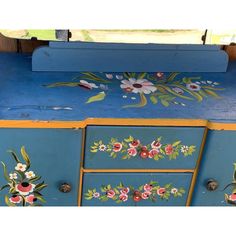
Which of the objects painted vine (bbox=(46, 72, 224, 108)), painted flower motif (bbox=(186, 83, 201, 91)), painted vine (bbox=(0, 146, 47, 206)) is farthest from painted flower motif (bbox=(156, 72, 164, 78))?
painted vine (bbox=(0, 146, 47, 206))

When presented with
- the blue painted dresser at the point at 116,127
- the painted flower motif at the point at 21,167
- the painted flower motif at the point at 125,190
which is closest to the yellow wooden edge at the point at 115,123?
the blue painted dresser at the point at 116,127

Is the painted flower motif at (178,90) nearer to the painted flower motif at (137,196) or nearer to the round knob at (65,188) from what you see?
the painted flower motif at (137,196)

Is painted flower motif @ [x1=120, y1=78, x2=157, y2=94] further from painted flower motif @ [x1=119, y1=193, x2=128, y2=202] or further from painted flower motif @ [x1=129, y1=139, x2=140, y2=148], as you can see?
painted flower motif @ [x1=119, y1=193, x2=128, y2=202]

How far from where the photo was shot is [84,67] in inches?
68.5

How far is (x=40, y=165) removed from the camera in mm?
1582

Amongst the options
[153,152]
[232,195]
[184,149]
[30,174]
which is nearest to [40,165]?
[30,174]

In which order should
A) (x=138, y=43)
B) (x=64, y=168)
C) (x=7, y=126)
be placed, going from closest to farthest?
(x=7, y=126)
(x=64, y=168)
(x=138, y=43)

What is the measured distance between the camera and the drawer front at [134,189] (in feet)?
5.41

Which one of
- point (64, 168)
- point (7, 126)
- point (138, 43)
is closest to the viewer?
point (7, 126)

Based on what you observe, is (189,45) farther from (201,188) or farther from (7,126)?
(7,126)

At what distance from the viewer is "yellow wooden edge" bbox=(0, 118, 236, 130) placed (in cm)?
149

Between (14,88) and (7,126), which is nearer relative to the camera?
(7,126)

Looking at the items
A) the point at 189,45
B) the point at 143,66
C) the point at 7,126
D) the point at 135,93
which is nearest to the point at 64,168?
the point at 7,126

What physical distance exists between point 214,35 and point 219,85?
0.57ft
